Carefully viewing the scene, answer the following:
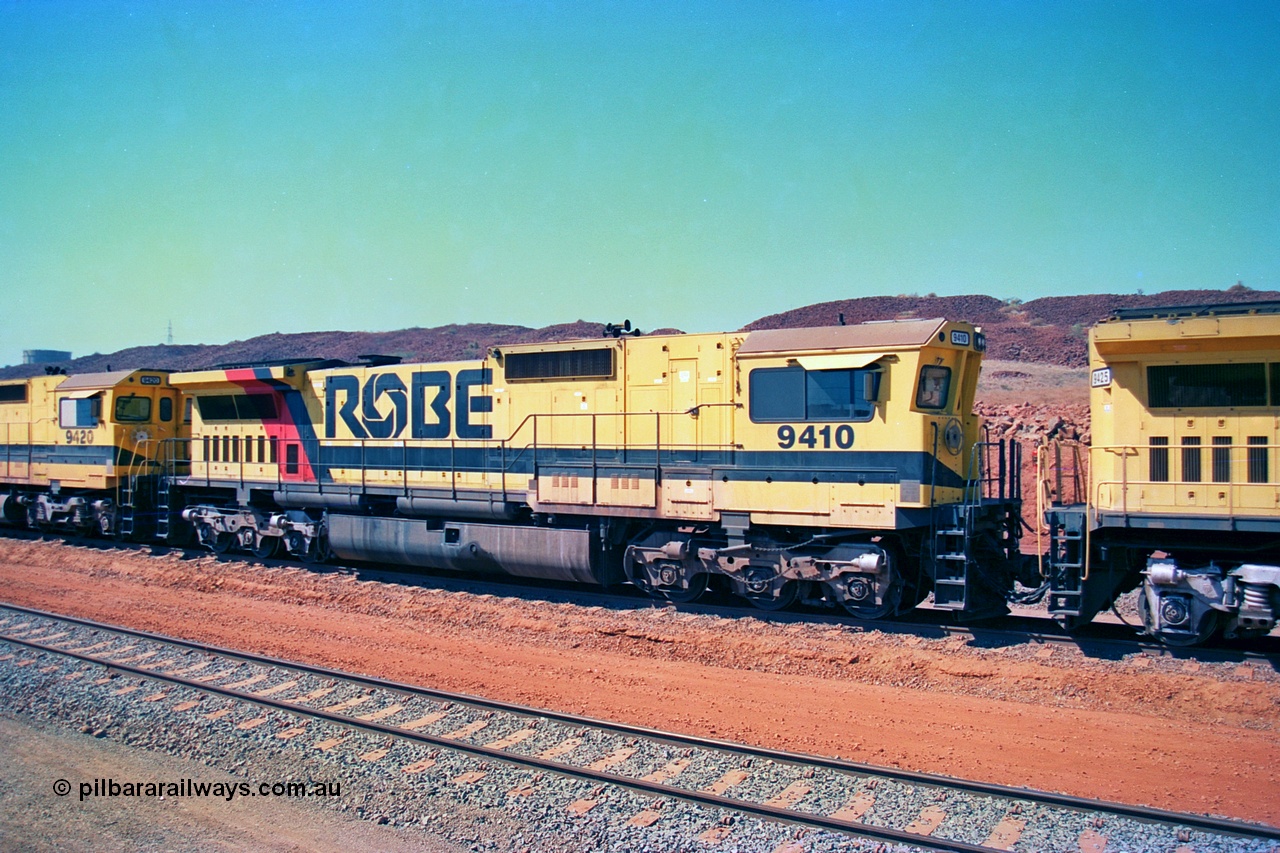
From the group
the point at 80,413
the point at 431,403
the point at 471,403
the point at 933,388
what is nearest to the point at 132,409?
the point at 80,413

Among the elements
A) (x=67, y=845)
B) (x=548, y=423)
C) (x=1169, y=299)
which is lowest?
(x=67, y=845)

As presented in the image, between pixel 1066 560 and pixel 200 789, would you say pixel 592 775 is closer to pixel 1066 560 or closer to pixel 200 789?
pixel 200 789

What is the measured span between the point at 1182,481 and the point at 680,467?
5.82 m

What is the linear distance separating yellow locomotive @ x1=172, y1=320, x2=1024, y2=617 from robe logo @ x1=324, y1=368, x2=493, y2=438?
37 mm

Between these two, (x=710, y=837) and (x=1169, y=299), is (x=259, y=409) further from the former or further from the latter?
(x=1169, y=299)

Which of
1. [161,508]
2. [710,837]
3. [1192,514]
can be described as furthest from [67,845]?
[161,508]

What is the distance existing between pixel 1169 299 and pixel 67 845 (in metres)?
47.1

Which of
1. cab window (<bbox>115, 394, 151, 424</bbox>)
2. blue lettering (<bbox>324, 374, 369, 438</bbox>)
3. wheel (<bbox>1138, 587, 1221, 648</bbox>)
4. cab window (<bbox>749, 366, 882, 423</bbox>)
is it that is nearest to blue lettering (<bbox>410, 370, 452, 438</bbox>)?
blue lettering (<bbox>324, 374, 369, 438</bbox>)

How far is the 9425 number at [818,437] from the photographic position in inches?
417

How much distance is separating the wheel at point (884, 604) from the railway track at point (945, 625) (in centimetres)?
12

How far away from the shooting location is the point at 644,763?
6938mm

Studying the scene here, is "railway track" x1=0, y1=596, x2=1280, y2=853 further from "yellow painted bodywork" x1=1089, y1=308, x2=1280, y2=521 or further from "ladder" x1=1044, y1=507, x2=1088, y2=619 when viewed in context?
"yellow painted bodywork" x1=1089, y1=308, x2=1280, y2=521

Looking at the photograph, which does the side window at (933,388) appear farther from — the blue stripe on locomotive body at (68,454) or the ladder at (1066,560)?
the blue stripe on locomotive body at (68,454)

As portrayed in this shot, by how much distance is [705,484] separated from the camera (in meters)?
11.5
